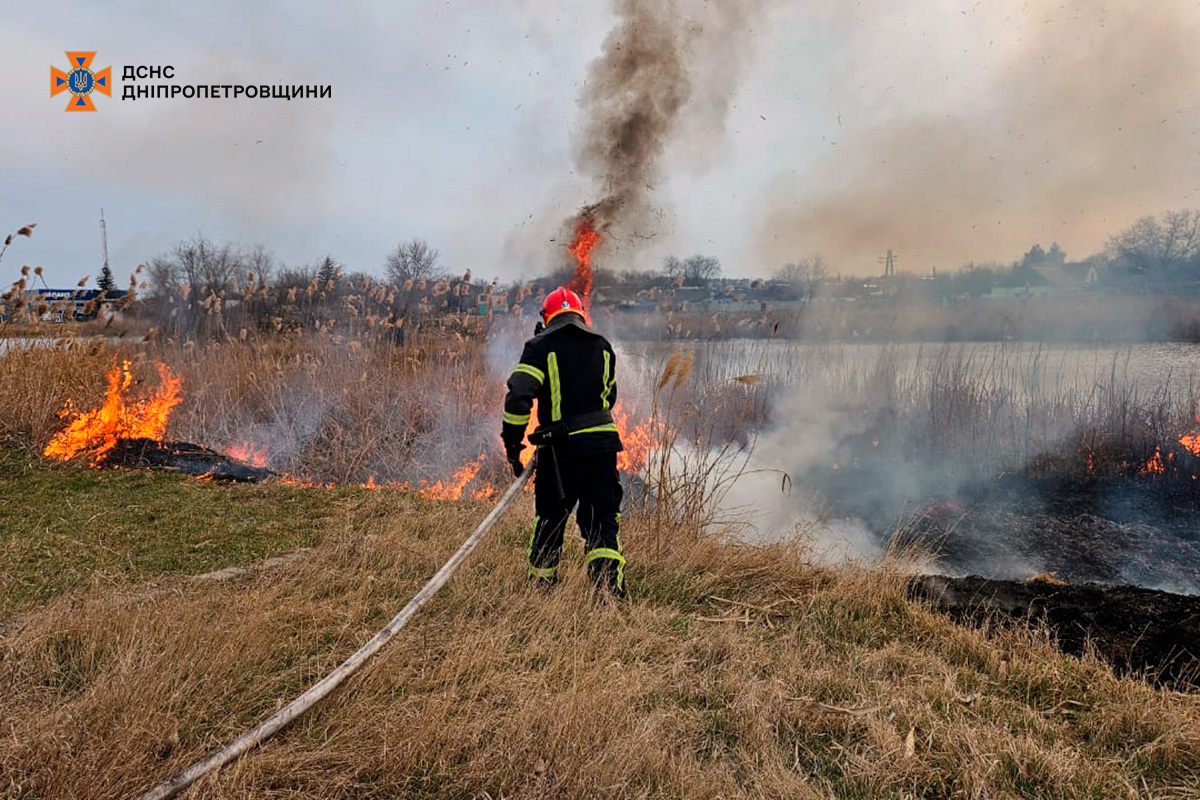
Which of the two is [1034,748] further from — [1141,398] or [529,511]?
[1141,398]

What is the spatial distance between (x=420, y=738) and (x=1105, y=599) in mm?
5559

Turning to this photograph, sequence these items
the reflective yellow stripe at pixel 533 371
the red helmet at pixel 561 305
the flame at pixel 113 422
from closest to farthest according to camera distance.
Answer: the reflective yellow stripe at pixel 533 371, the red helmet at pixel 561 305, the flame at pixel 113 422

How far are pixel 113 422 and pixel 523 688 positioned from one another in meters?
6.57

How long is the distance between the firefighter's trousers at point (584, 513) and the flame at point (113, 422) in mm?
4992

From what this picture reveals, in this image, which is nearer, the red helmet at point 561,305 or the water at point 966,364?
the red helmet at point 561,305

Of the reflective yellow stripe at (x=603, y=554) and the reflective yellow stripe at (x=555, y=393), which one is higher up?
the reflective yellow stripe at (x=555, y=393)

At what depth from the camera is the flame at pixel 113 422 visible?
22.5ft

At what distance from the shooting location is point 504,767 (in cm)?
247

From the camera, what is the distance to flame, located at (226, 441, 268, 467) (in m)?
8.77

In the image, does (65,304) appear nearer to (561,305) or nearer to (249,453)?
(249,453)

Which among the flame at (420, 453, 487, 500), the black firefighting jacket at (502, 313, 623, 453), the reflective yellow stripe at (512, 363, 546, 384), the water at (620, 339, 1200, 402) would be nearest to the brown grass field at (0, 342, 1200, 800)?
the black firefighting jacket at (502, 313, 623, 453)

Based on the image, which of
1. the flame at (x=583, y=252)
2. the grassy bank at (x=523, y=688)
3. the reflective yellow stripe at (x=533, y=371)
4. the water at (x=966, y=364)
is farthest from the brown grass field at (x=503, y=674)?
the water at (x=966, y=364)

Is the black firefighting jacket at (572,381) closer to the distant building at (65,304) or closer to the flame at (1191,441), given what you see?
the distant building at (65,304)

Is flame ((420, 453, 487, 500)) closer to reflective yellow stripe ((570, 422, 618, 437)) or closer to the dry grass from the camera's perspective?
the dry grass
